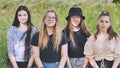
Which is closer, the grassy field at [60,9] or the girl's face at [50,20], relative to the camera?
the girl's face at [50,20]

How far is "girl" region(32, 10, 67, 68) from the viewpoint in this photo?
619 centimetres

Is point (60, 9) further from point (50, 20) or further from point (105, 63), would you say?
point (105, 63)

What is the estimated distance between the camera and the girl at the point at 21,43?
249 inches

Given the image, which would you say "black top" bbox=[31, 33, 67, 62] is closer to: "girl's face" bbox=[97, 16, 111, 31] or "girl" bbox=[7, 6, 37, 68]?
"girl" bbox=[7, 6, 37, 68]

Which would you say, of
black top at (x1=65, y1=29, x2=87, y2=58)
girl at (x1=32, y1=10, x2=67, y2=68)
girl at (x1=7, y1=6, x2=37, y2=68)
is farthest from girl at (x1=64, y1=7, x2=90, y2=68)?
girl at (x1=7, y1=6, x2=37, y2=68)

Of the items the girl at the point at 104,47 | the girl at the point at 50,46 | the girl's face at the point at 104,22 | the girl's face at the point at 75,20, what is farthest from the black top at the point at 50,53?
the girl's face at the point at 104,22

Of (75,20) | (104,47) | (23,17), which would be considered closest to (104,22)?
(104,47)

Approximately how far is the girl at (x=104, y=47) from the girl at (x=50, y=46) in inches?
13.3

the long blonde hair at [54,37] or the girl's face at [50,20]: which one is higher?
the girl's face at [50,20]

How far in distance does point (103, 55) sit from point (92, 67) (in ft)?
0.73

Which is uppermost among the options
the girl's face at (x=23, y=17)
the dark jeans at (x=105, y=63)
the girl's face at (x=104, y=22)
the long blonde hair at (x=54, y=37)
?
the girl's face at (x=23, y=17)

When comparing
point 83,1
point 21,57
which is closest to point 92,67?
point 21,57

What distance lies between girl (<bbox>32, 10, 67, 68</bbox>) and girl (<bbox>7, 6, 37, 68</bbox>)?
0.16 metres

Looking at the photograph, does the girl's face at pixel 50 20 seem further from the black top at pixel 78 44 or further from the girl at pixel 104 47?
the girl at pixel 104 47
